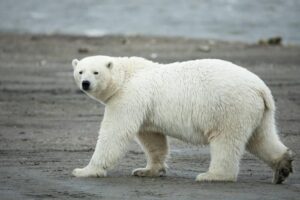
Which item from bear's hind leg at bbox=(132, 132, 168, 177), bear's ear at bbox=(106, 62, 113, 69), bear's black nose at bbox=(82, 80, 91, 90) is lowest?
bear's hind leg at bbox=(132, 132, 168, 177)

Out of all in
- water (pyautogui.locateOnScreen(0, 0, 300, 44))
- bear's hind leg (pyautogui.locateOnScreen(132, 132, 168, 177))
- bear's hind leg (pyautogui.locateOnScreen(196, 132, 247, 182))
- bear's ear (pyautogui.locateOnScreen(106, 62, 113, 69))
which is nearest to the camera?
bear's hind leg (pyautogui.locateOnScreen(196, 132, 247, 182))

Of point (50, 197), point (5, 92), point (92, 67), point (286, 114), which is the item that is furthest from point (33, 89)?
point (50, 197)

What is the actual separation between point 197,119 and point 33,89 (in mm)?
7462

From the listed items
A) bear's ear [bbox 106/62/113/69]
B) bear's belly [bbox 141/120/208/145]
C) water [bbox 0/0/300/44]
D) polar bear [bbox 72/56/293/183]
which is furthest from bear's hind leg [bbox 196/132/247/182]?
water [bbox 0/0/300/44]

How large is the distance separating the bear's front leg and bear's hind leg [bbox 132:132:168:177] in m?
0.46

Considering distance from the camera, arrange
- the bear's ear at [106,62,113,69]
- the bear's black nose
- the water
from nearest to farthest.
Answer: the bear's black nose < the bear's ear at [106,62,113,69] < the water

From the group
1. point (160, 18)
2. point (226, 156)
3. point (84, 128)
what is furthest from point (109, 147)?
point (160, 18)

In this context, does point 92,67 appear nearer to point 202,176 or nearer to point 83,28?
point 202,176

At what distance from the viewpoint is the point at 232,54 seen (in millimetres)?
20703

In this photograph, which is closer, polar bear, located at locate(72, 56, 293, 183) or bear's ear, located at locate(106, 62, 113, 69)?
polar bear, located at locate(72, 56, 293, 183)

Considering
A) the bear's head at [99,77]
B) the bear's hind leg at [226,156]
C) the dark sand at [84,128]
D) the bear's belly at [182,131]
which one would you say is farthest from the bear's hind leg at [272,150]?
the bear's head at [99,77]

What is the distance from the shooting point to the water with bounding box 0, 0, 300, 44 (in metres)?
28.8

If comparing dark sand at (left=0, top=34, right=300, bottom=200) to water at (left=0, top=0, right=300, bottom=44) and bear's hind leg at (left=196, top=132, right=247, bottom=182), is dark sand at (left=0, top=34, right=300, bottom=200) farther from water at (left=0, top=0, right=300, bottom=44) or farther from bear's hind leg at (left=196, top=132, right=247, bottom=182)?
water at (left=0, top=0, right=300, bottom=44)

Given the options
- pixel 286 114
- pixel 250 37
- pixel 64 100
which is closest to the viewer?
pixel 286 114
